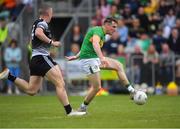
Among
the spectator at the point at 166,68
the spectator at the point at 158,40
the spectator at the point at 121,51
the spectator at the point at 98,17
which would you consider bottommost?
the spectator at the point at 166,68

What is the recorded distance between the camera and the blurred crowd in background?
28578mm

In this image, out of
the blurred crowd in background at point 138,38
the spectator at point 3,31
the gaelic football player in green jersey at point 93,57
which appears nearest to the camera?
the gaelic football player in green jersey at point 93,57

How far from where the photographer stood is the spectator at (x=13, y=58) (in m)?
29.4

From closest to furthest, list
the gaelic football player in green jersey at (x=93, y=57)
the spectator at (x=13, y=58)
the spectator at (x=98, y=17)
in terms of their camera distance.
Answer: the gaelic football player in green jersey at (x=93, y=57) < the spectator at (x=13, y=58) < the spectator at (x=98, y=17)

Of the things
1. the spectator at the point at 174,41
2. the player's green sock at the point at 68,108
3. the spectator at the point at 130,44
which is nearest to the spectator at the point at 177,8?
the spectator at the point at 174,41

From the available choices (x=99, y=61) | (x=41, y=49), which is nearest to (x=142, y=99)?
(x=99, y=61)

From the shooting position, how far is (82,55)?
17.0 m

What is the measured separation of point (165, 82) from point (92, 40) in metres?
12.1

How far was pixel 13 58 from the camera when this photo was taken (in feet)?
97.2

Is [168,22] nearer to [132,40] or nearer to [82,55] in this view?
[132,40]

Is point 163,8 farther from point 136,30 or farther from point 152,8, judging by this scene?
point 136,30

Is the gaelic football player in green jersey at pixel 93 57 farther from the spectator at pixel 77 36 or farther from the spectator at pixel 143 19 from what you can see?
the spectator at pixel 143 19

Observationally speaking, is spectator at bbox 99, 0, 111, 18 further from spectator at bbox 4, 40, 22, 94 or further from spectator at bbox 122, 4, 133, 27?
spectator at bbox 4, 40, 22, 94

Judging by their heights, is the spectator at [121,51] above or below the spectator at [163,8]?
below
